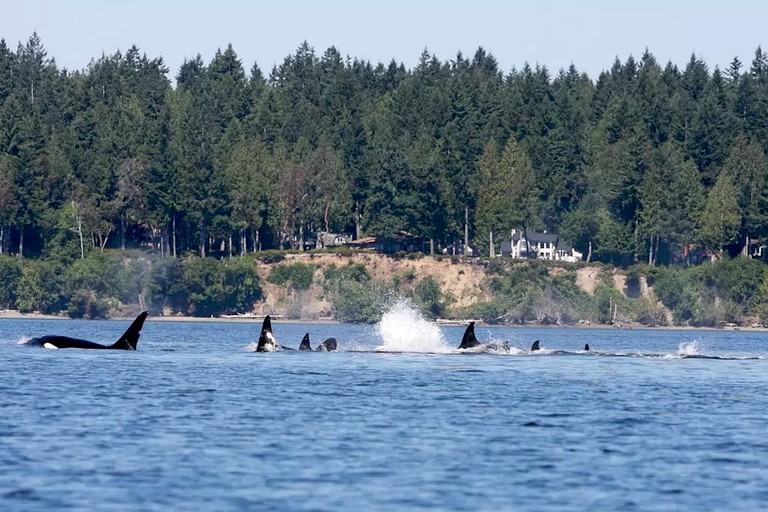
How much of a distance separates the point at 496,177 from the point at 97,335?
86370 millimetres

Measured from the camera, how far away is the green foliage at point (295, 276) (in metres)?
157

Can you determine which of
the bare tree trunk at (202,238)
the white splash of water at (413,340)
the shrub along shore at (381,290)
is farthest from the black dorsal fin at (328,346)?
the bare tree trunk at (202,238)

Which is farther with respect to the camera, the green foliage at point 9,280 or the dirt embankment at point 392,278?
the dirt embankment at point 392,278

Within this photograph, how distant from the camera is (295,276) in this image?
15738 cm

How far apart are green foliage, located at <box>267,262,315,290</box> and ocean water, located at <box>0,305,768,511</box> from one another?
342 ft

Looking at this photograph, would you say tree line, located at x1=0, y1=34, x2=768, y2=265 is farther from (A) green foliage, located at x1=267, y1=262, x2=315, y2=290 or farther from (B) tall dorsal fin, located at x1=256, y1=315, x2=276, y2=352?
(B) tall dorsal fin, located at x1=256, y1=315, x2=276, y2=352

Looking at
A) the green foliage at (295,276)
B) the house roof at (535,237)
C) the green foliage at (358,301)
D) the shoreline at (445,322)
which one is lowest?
the shoreline at (445,322)

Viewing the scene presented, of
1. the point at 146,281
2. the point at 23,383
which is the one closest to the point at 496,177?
the point at 146,281

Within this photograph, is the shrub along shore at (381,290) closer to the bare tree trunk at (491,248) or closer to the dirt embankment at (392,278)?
the dirt embankment at (392,278)

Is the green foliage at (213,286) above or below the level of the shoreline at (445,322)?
above

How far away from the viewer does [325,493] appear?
23.9 metres

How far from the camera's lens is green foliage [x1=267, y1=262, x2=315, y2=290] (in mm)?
157000

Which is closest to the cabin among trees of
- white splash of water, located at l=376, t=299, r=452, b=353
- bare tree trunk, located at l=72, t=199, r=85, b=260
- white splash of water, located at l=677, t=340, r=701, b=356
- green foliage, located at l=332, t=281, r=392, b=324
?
green foliage, located at l=332, t=281, r=392, b=324

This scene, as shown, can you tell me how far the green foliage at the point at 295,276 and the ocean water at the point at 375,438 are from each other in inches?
4102
